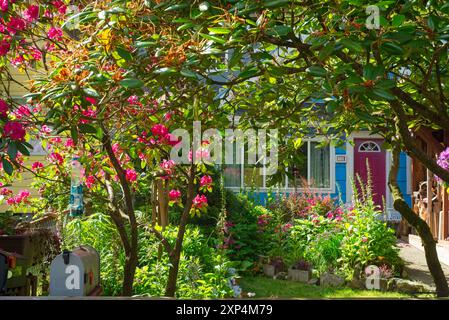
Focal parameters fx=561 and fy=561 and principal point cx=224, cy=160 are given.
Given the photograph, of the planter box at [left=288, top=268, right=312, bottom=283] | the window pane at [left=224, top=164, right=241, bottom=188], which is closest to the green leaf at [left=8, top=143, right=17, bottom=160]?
the planter box at [left=288, top=268, right=312, bottom=283]

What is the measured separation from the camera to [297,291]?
746 cm

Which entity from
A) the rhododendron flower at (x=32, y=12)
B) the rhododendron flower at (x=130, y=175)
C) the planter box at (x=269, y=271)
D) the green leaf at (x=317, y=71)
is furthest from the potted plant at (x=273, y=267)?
the green leaf at (x=317, y=71)

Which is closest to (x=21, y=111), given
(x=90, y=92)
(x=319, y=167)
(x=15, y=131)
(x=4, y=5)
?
(x=4, y=5)

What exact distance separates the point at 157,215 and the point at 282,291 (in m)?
1.95

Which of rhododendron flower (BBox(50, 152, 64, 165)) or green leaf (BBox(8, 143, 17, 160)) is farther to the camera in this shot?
rhododendron flower (BBox(50, 152, 64, 165))

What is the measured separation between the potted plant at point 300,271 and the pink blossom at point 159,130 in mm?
5027

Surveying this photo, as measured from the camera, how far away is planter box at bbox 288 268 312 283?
825 centimetres

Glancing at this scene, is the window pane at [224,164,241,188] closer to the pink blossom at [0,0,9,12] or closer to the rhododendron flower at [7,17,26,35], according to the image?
the rhododendron flower at [7,17,26,35]

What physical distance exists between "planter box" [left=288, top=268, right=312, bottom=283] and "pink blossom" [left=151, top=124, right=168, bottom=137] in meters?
5.02

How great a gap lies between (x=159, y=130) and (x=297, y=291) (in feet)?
14.3

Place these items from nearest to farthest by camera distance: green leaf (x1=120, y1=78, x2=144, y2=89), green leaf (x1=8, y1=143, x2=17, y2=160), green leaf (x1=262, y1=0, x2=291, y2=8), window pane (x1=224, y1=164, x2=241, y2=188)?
green leaf (x1=262, y1=0, x2=291, y2=8), green leaf (x1=120, y1=78, x2=144, y2=89), green leaf (x1=8, y1=143, x2=17, y2=160), window pane (x1=224, y1=164, x2=241, y2=188)

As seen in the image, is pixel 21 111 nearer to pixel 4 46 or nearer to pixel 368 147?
pixel 4 46

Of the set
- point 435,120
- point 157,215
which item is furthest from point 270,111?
point 157,215

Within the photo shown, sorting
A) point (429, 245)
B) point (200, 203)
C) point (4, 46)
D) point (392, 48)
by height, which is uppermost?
point (4, 46)
